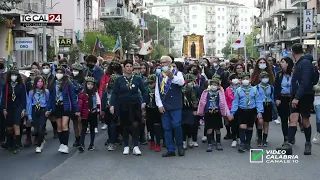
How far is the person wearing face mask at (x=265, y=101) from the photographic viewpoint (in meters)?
12.6

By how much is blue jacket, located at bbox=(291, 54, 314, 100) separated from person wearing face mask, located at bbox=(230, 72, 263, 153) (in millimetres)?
1104

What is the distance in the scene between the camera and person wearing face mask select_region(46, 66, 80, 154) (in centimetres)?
1236

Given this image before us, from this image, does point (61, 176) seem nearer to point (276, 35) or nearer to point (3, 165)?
point (3, 165)

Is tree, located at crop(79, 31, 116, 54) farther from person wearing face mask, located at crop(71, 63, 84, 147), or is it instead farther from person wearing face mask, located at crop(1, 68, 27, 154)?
person wearing face mask, located at crop(1, 68, 27, 154)

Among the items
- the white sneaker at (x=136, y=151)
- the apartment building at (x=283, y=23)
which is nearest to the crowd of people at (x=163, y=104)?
the white sneaker at (x=136, y=151)

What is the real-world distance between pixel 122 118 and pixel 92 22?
4904 centimetres

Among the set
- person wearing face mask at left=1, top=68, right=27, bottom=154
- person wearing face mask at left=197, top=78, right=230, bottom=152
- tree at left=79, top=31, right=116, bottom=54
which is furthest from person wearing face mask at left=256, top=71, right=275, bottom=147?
tree at left=79, top=31, right=116, bottom=54

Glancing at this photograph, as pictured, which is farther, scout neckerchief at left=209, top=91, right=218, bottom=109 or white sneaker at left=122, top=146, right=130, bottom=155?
scout neckerchief at left=209, top=91, right=218, bottom=109

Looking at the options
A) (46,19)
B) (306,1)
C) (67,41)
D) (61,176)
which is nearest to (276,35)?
(306,1)

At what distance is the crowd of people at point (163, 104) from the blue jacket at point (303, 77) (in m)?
0.02

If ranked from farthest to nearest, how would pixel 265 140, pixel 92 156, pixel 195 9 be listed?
1. pixel 195 9
2. pixel 265 140
3. pixel 92 156

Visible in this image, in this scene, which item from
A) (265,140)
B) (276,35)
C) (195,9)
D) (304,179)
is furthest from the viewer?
(195,9)

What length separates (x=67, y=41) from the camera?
36750mm

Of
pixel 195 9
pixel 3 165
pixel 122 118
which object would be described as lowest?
pixel 3 165
